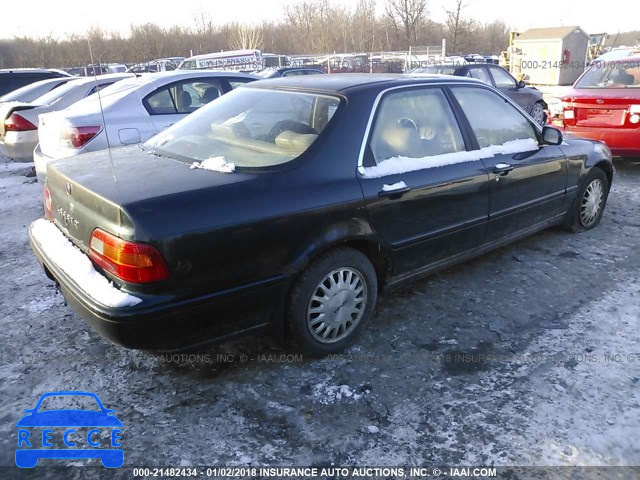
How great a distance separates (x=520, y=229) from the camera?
4.24 meters

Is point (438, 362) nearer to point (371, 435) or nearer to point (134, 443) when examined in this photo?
point (371, 435)

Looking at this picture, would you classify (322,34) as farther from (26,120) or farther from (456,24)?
(26,120)

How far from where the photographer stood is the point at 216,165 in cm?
283

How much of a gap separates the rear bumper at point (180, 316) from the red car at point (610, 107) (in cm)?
602

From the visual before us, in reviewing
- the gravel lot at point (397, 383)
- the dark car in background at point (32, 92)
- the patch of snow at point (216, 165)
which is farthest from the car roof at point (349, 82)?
the dark car in background at point (32, 92)

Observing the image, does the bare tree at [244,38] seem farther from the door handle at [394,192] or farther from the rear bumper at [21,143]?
the door handle at [394,192]

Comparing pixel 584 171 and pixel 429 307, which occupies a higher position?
pixel 584 171

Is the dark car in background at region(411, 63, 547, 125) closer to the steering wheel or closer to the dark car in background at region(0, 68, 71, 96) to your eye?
the dark car in background at region(0, 68, 71, 96)

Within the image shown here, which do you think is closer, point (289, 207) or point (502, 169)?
point (289, 207)

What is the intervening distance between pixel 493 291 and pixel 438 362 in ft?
3.70

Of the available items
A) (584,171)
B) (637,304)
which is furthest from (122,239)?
(584,171)

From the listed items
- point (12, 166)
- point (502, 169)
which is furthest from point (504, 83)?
point (12, 166)

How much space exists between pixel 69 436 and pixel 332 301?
1499 mm

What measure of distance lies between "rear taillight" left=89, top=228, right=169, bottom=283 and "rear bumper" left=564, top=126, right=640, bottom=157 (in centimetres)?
658
